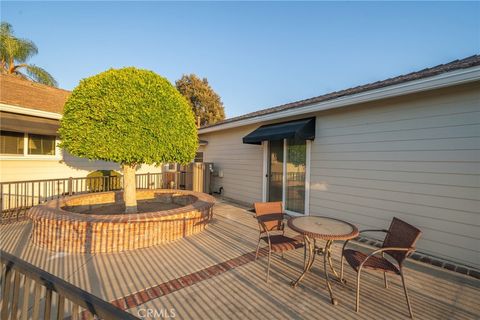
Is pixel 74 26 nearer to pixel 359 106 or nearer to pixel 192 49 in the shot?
pixel 192 49

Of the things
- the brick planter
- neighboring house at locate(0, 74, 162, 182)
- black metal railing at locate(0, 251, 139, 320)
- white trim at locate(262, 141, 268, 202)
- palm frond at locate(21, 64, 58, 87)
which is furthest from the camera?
palm frond at locate(21, 64, 58, 87)

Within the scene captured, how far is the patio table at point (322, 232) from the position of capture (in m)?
2.51

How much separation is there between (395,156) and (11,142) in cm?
1034

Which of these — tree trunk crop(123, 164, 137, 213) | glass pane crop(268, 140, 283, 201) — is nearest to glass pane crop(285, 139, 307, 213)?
glass pane crop(268, 140, 283, 201)

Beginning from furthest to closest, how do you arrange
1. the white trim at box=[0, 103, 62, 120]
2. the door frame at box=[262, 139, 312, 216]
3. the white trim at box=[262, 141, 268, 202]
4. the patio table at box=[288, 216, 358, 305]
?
the white trim at box=[262, 141, 268, 202], the white trim at box=[0, 103, 62, 120], the door frame at box=[262, 139, 312, 216], the patio table at box=[288, 216, 358, 305]

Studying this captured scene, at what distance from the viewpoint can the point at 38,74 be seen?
13.0 metres

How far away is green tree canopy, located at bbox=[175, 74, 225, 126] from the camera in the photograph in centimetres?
2398

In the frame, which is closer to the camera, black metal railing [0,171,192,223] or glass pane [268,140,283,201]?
black metal railing [0,171,192,223]

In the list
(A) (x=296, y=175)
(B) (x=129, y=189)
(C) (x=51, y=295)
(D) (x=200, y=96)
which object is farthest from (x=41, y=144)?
(D) (x=200, y=96)

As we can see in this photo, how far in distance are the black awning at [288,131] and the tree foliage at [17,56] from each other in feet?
49.9

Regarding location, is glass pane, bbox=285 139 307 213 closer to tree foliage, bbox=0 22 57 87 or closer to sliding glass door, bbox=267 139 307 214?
sliding glass door, bbox=267 139 307 214

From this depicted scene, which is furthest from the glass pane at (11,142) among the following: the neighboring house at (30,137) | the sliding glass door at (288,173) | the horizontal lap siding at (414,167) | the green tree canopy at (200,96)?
the green tree canopy at (200,96)

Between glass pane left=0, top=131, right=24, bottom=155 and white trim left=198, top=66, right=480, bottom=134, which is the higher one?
white trim left=198, top=66, right=480, bottom=134

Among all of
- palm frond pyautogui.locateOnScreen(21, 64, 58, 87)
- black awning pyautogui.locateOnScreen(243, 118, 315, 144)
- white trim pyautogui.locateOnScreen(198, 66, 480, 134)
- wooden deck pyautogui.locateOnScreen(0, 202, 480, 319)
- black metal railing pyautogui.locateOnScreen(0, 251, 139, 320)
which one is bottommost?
wooden deck pyautogui.locateOnScreen(0, 202, 480, 319)
